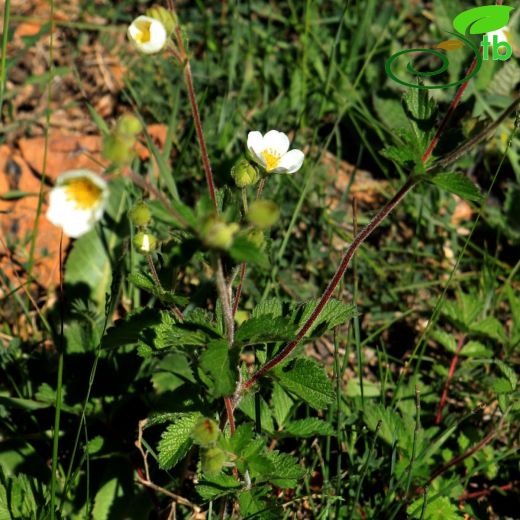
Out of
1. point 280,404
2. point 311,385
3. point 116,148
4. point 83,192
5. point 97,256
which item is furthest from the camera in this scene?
point 97,256

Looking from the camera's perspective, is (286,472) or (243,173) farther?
(286,472)

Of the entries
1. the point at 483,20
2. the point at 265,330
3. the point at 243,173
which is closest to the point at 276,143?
the point at 243,173

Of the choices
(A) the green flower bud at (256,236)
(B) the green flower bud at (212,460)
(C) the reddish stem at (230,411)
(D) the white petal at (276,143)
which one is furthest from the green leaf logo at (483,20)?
(B) the green flower bud at (212,460)

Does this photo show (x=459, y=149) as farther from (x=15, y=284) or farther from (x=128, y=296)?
(x=15, y=284)

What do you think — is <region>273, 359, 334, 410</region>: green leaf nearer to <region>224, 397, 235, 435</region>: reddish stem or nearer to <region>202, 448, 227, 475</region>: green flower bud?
<region>224, 397, 235, 435</region>: reddish stem

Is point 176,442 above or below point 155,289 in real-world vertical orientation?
below

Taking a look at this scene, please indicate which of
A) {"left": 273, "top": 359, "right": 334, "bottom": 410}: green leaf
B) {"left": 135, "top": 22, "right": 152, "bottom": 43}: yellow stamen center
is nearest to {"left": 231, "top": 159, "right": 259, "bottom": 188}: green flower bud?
{"left": 135, "top": 22, "right": 152, "bottom": 43}: yellow stamen center

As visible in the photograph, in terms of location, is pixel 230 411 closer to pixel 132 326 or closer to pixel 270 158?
pixel 132 326
